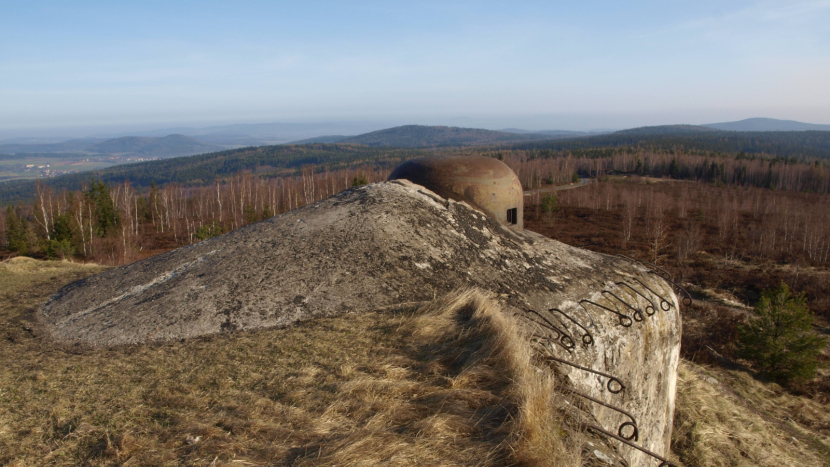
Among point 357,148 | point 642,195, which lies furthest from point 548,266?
point 357,148

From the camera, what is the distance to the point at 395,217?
727cm

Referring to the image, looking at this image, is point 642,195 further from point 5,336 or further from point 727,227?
point 5,336

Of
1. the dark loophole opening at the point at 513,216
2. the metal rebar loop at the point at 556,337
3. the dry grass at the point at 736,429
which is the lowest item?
the dry grass at the point at 736,429

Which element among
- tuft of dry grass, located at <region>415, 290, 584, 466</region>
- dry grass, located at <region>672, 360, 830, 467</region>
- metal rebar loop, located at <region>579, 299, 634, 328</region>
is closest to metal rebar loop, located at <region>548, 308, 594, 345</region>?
metal rebar loop, located at <region>579, 299, 634, 328</region>

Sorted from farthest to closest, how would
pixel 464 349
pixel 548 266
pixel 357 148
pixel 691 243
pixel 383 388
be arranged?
pixel 357 148
pixel 691 243
pixel 548 266
pixel 464 349
pixel 383 388

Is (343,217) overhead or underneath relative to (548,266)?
overhead

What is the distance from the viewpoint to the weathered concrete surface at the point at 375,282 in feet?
18.0

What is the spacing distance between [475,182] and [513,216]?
1270mm

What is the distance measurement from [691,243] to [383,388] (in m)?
37.0

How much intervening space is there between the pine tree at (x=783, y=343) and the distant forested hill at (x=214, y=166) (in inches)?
4041

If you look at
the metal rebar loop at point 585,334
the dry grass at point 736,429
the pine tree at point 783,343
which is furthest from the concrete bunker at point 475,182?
the pine tree at point 783,343

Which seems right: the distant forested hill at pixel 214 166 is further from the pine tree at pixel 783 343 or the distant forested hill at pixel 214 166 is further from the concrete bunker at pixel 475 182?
the concrete bunker at pixel 475 182

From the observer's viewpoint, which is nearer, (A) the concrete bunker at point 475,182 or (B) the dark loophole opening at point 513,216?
(A) the concrete bunker at point 475,182

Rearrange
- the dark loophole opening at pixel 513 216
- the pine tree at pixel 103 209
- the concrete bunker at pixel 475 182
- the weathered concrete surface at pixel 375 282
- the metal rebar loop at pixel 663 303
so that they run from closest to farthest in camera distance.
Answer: the weathered concrete surface at pixel 375 282 → the metal rebar loop at pixel 663 303 → the concrete bunker at pixel 475 182 → the dark loophole opening at pixel 513 216 → the pine tree at pixel 103 209
